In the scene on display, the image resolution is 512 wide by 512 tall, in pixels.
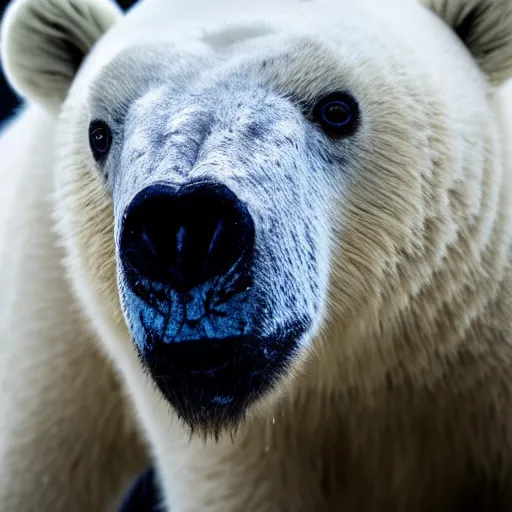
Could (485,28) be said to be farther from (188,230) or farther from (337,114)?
(188,230)

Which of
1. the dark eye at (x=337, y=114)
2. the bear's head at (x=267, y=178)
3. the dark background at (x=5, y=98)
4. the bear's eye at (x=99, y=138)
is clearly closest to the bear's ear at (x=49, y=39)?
the bear's head at (x=267, y=178)

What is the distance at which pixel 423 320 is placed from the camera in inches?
83.5

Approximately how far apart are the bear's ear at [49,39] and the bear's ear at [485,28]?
0.71 meters

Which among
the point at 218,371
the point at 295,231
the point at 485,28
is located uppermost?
the point at 485,28

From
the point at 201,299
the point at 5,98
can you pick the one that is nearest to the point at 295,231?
the point at 201,299

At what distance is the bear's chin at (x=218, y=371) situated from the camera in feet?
5.55

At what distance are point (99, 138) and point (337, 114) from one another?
47 cm

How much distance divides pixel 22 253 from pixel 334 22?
128 centimetres

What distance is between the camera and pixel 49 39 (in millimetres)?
2352

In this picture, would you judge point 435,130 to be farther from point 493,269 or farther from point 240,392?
point 240,392

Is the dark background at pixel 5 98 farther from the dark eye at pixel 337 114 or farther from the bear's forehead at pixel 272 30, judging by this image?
the dark eye at pixel 337 114

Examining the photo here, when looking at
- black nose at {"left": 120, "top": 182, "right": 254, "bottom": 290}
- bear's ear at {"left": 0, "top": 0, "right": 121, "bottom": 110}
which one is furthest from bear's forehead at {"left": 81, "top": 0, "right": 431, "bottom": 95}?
black nose at {"left": 120, "top": 182, "right": 254, "bottom": 290}

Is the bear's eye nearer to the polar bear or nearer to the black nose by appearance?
the polar bear

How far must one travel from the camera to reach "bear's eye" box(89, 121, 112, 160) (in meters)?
2.04
